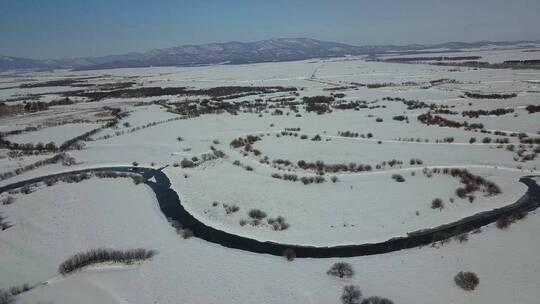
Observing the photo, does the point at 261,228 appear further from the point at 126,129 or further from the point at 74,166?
the point at 126,129

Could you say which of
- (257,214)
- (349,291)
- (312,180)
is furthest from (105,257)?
(312,180)

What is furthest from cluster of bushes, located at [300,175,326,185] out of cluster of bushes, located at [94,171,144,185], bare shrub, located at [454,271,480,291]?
bare shrub, located at [454,271,480,291]

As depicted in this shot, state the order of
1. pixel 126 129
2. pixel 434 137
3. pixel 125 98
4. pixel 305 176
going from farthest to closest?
pixel 125 98 → pixel 126 129 → pixel 434 137 → pixel 305 176

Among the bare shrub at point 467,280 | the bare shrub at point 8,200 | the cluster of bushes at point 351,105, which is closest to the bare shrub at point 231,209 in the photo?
the bare shrub at point 467,280

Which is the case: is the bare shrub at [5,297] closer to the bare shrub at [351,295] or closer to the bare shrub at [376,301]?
the bare shrub at [351,295]

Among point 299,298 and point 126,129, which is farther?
point 126,129

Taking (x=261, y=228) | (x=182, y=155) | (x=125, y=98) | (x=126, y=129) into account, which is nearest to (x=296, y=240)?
(x=261, y=228)
